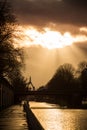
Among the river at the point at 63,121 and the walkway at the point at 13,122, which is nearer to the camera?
the walkway at the point at 13,122

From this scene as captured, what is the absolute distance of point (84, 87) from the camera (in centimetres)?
16775

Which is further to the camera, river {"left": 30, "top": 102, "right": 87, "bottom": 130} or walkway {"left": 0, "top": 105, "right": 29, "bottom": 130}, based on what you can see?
river {"left": 30, "top": 102, "right": 87, "bottom": 130}

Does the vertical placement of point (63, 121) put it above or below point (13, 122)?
above

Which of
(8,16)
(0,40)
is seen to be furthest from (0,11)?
(0,40)

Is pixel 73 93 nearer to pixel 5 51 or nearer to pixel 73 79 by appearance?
pixel 73 79

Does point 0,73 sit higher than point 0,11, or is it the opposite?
point 0,11

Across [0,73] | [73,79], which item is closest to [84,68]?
[73,79]

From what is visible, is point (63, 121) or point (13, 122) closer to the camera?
point (13, 122)

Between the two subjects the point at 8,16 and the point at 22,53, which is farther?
the point at 22,53

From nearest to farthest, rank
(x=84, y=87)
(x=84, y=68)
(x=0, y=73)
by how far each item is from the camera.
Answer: (x=0, y=73), (x=84, y=87), (x=84, y=68)

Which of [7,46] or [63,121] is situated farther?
[63,121]

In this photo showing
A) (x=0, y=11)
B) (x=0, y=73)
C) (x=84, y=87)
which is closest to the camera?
(x=0, y=11)

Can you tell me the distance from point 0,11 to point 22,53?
6.64 meters

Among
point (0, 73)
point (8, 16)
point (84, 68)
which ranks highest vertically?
point (84, 68)
